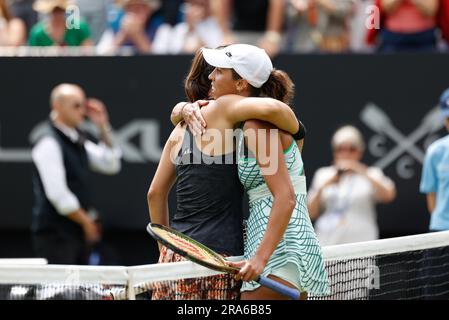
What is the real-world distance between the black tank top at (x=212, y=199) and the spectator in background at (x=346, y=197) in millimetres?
4515

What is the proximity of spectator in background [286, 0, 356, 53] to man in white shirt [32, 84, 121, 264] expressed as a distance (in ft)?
7.30

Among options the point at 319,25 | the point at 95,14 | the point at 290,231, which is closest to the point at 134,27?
the point at 95,14

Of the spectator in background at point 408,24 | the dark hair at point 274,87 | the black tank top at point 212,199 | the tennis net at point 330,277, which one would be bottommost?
the tennis net at point 330,277

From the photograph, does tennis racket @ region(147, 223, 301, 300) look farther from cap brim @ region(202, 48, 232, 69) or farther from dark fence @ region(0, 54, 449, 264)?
dark fence @ region(0, 54, 449, 264)

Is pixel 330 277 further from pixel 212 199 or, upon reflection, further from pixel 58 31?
pixel 58 31

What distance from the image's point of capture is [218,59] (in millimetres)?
4832

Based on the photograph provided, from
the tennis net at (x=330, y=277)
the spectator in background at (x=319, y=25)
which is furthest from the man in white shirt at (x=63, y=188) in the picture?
the tennis net at (x=330, y=277)

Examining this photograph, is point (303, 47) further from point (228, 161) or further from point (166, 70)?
point (228, 161)

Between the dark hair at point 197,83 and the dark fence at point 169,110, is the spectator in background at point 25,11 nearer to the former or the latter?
the dark fence at point 169,110

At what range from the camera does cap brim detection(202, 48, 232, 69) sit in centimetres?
482

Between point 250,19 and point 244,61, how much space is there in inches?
226

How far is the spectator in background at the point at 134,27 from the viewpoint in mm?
10406
